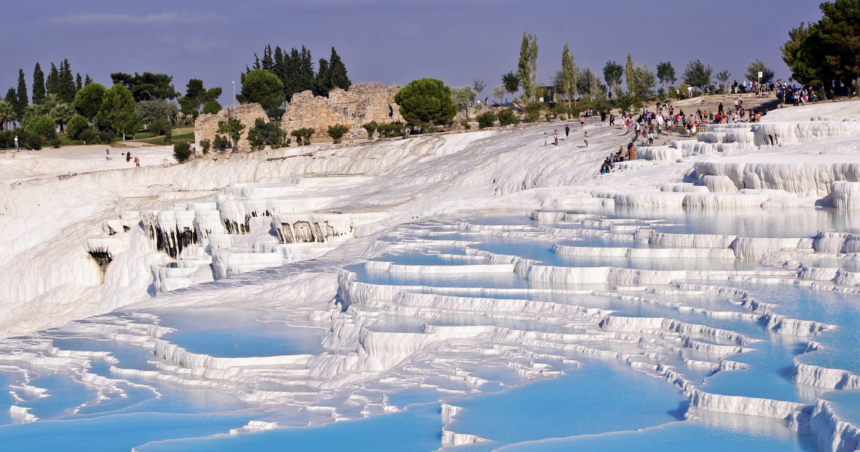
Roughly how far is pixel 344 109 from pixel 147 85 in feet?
62.6

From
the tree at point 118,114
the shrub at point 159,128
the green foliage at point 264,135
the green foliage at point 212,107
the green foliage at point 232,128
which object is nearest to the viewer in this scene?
the green foliage at point 264,135

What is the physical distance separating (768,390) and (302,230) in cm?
1082

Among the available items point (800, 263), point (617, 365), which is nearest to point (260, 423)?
point (617, 365)

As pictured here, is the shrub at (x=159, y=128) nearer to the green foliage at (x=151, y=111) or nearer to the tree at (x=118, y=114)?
the tree at (x=118, y=114)

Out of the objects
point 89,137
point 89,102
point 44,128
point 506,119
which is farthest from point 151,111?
point 506,119

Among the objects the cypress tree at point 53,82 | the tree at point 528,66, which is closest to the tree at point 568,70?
the tree at point 528,66

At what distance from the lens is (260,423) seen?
6.07 meters

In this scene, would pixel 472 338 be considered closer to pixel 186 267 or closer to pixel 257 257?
pixel 257 257

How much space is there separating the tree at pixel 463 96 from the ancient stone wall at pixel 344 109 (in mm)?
11137

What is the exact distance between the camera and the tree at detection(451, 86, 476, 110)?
48.0 m

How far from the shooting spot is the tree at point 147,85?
156ft

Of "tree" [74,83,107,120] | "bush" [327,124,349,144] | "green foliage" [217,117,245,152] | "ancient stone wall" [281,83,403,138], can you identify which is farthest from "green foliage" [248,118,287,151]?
"tree" [74,83,107,120]

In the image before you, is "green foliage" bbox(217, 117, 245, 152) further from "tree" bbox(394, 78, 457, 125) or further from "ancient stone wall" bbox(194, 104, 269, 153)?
"tree" bbox(394, 78, 457, 125)

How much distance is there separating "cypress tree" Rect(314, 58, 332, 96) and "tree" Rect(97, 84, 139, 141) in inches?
439
